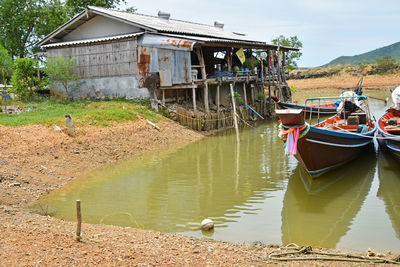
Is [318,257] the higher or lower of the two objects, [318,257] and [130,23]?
the lower

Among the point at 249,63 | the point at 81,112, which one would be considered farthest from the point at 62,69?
the point at 249,63

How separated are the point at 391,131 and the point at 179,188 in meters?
6.69

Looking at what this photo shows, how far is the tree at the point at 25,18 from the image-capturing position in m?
28.5

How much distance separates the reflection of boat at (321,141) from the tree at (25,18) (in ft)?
78.8

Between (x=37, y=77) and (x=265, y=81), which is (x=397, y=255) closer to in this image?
(x=265, y=81)

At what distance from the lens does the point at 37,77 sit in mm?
22344

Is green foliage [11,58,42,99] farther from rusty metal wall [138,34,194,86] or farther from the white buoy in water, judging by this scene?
the white buoy in water

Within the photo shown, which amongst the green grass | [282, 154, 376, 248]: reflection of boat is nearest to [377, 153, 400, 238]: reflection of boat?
[282, 154, 376, 248]: reflection of boat

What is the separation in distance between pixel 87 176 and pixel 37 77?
1344 centimetres

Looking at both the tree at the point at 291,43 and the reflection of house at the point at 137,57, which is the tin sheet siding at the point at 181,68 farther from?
the tree at the point at 291,43

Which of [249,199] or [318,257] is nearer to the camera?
[318,257]

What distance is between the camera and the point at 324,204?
28.4 ft

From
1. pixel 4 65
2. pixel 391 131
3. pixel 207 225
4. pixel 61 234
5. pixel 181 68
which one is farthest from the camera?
pixel 4 65

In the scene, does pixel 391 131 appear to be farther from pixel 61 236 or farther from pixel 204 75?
pixel 61 236
